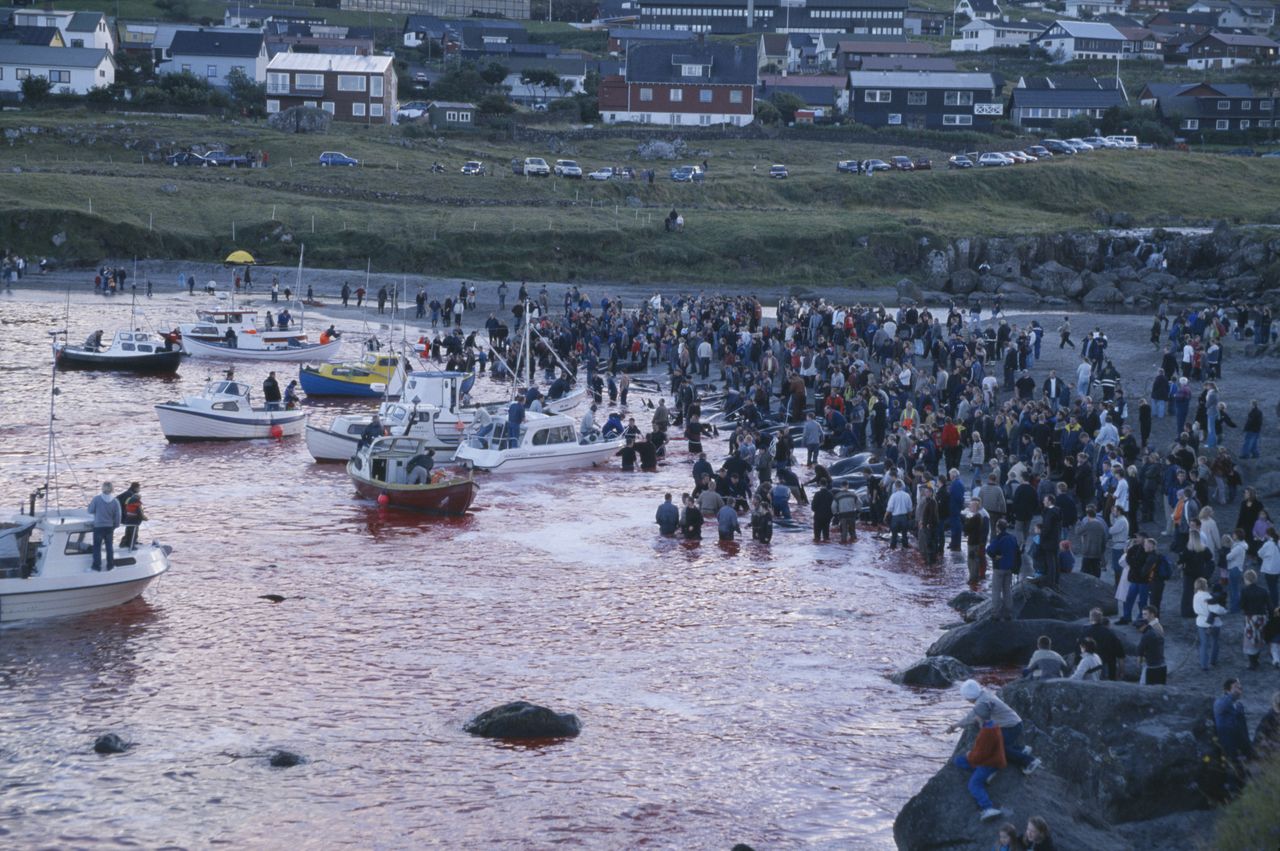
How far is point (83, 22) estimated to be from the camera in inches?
5266

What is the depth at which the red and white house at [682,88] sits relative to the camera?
11662cm

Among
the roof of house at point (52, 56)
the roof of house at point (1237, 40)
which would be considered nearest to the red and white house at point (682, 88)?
the roof of house at point (52, 56)

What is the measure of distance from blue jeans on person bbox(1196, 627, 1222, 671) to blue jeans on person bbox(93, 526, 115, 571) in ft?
58.7

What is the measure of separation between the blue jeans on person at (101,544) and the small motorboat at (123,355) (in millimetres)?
28458

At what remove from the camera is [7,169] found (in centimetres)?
8612

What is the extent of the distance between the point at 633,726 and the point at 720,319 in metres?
35.6

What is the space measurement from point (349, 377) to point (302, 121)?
5735cm

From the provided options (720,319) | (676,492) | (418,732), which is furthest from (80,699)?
(720,319)

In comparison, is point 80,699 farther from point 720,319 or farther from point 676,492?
point 720,319

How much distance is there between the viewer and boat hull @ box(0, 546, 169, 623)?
25062 millimetres

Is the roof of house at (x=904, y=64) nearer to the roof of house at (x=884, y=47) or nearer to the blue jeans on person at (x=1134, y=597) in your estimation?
the roof of house at (x=884, y=47)

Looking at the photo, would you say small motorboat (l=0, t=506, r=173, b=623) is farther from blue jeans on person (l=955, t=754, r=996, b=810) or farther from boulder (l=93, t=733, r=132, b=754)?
blue jeans on person (l=955, t=754, r=996, b=810)

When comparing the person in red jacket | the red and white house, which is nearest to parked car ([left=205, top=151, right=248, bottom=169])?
the red and white house

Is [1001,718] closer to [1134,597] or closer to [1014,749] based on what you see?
[1014,749]
